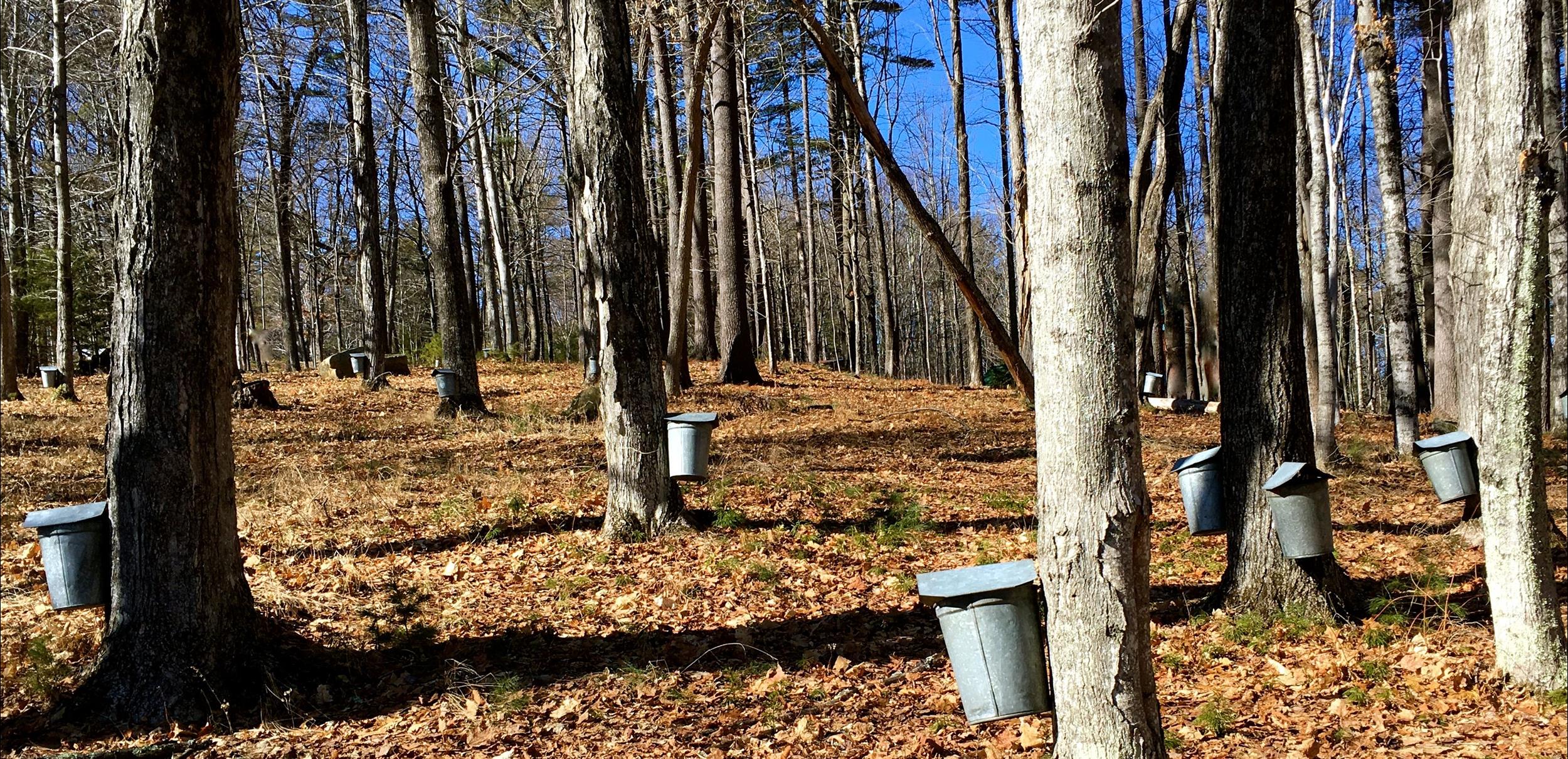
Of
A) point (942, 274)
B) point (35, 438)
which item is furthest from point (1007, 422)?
point (942, 274)

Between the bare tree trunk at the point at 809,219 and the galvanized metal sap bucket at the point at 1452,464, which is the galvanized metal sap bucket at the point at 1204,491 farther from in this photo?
the bare tree trunk at the point at 809,219

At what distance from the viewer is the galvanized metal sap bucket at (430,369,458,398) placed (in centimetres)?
1179

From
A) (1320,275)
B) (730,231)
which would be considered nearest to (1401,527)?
(1320,275)

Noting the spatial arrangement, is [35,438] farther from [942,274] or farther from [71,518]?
[942,274]

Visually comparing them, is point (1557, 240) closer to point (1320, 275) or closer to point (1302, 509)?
point (1320, 275)

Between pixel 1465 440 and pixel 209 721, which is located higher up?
pixel 1465 440

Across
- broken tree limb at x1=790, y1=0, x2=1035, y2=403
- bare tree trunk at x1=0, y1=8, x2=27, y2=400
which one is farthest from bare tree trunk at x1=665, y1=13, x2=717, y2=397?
bare tree trunk at x1=0, y1=8, x2=27, y2=400

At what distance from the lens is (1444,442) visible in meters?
5.52

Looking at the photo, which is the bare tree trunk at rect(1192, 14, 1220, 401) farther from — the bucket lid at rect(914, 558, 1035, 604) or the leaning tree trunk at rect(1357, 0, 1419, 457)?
the bucket lid at rect(914, 558, 1035, 604)

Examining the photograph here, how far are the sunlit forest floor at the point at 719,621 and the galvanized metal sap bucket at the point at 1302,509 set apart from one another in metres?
0.45

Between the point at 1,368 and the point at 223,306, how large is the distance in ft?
42.5

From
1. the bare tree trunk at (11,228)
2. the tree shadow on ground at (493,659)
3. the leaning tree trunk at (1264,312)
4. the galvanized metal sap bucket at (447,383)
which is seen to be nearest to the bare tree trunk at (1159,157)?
the leaning tree trunk at (1264,312)

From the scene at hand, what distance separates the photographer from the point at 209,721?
4.30 metres

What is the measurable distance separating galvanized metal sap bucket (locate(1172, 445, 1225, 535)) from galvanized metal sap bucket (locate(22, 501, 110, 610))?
539 cm
